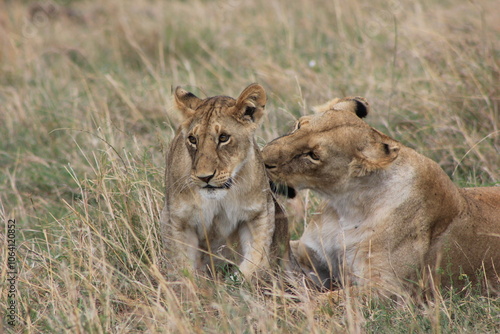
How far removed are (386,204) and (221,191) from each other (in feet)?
3.20

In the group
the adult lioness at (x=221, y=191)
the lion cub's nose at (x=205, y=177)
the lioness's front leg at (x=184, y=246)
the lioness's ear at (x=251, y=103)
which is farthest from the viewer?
the lioness's front leg at (x=184, y=246)

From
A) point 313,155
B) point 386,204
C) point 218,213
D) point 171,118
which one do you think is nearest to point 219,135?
point 218,213

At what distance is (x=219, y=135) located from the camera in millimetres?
3752

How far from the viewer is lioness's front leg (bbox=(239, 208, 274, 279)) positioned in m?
4.05

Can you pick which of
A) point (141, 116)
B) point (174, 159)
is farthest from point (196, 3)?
point (174, 159)

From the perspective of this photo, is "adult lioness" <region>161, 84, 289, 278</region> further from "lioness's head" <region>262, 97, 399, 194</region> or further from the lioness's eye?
the lioness's eye

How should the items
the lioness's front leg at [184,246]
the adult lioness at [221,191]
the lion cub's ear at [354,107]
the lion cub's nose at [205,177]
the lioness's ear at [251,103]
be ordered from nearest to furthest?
1. the lion cub's nose at [205,177]
2. the adult lioness at [221,191]
3. the lioness's ear at [251,103]
4. the lioness's front leg at [184,246]
5. the lion cub's ear at [354,107]

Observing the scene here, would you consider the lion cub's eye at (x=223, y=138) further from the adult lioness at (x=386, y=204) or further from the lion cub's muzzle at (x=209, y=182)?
the adult lioness at (x=386, y=204)

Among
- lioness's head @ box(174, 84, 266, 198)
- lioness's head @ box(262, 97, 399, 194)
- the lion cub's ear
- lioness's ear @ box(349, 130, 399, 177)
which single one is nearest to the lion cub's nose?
lioness's head @ box(174, 84, 266, 198)

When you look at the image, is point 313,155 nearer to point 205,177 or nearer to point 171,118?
point 205,177

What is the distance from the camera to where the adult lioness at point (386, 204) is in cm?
408

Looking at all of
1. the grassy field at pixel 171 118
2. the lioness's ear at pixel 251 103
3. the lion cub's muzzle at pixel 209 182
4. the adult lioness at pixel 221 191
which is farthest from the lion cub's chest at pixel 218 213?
the lioness's ear at pixel 251 103

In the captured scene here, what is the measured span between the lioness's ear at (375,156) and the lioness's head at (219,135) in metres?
0.57

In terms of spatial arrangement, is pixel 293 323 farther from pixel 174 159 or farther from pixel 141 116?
pixel 141 116
